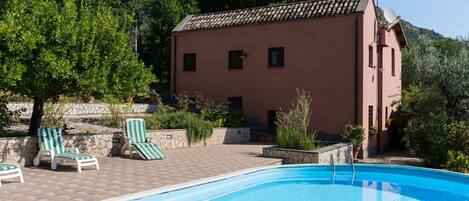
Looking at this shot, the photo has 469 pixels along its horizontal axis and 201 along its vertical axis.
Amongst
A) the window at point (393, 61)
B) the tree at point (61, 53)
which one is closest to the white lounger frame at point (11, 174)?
the tree at point (61, 53)

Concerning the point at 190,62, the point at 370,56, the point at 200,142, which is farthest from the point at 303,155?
the point at 190,62

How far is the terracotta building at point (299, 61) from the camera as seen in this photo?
771 inches

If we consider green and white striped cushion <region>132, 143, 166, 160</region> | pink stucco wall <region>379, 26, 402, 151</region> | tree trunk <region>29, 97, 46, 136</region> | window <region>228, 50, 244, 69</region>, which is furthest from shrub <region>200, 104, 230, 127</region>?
tree trunk <region>29, 97, 46, 136</region>

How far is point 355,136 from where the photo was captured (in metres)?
18.4

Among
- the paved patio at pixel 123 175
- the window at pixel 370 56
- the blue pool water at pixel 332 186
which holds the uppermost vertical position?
the window at pixel 370 56

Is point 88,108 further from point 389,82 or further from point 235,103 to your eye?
point 389,82

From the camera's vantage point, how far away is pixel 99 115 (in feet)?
67.2

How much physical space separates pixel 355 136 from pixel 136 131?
8.71 metres

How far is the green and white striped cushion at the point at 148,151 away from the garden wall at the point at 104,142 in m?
0.92

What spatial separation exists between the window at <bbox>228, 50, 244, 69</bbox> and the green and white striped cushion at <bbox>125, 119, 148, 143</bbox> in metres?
8.29

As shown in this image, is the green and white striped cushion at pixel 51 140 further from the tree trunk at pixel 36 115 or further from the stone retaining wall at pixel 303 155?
the stone retaining wall at pixel 303 155

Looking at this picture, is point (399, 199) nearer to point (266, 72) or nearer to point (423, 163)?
point (423, 163)

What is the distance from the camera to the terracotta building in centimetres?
1958

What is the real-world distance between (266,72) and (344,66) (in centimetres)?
377
